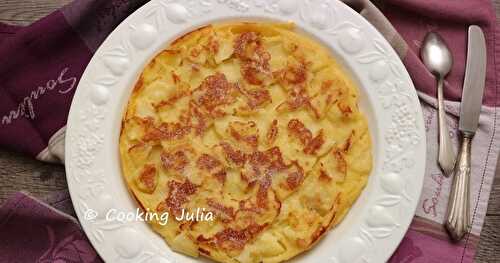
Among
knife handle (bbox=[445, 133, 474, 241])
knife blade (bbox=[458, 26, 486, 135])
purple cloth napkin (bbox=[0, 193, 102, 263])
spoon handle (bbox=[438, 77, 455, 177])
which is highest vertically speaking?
knife blade (bbox=[458, 26, 486, 135])

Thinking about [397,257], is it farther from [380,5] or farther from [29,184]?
[29,184]

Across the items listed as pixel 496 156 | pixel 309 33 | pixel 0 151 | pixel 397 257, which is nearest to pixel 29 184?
pixel 0 151

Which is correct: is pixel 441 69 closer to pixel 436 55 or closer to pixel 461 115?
pixel 436 55

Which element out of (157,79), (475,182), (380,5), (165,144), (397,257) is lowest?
(397,257)

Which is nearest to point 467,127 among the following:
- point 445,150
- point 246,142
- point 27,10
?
point 445,150

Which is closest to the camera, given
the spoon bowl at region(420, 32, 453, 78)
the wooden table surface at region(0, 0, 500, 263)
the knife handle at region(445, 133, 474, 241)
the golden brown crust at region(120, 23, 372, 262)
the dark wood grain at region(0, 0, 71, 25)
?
the golden brown crust at region(120, 23, 372, 262)

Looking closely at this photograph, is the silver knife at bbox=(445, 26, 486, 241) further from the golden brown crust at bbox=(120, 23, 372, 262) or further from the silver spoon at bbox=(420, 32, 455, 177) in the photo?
the golden brown crust at bbox=(120, 23, 372, 262)

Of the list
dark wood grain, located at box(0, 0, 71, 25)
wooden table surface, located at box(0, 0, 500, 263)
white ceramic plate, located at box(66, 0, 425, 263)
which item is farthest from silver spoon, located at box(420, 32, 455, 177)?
dark wood grain, located at box(0, 0, 71, 25)
